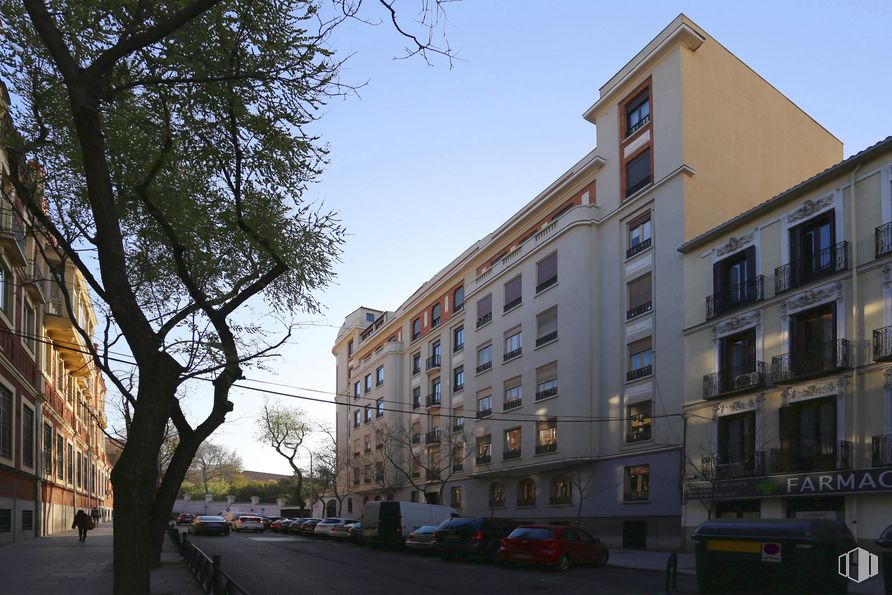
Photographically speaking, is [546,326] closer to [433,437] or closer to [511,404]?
[511,404]

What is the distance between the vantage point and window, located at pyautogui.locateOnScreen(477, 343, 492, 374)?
4523 cm

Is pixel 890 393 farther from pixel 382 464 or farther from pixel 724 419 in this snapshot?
pixel 382 464

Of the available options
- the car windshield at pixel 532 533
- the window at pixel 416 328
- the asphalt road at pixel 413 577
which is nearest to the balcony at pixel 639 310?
the asphalt road at pixel 413 577

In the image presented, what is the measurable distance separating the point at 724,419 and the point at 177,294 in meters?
20.3

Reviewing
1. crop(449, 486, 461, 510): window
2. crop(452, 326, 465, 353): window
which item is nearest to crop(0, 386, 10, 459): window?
crop(449, 486, 461, 510): window

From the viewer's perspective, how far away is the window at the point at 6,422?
1107 inches

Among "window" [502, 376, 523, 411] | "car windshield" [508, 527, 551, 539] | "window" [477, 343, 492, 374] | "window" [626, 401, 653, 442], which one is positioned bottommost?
"car windshield" [508, 527, 551, 539]

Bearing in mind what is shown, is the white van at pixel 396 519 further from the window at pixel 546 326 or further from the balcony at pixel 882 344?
the balcony at pixel 882 344

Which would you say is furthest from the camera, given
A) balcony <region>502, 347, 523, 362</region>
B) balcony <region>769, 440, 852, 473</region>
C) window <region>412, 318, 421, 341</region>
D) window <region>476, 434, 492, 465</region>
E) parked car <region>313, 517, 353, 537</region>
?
window <region>412, 318, 421, 341</region>

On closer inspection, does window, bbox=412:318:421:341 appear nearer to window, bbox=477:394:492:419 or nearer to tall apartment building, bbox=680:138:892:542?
window, bbox=477:394:492:419

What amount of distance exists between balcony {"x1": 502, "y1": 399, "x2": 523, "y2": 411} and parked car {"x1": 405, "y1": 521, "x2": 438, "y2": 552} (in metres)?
13.2

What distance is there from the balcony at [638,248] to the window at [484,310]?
12121 mm

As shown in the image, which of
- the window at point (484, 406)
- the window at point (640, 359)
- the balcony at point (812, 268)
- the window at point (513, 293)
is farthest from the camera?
the window at point (484, 406)

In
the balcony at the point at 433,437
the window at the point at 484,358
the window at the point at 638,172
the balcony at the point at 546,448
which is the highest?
the window at the point at 638,172
